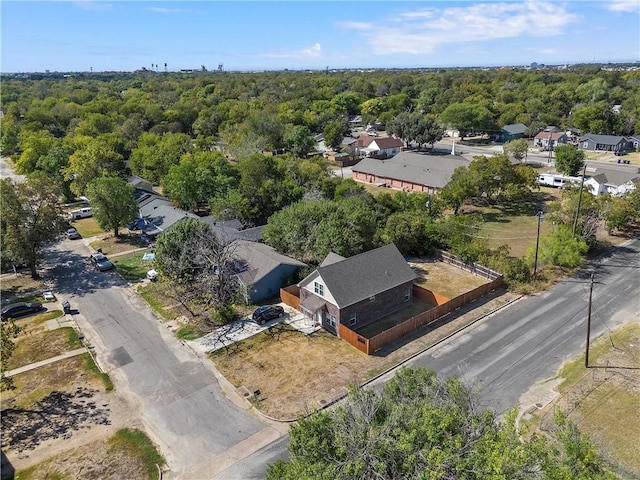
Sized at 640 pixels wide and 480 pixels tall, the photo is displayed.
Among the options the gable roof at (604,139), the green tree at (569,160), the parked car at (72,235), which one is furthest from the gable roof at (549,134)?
the parked car at (72,235)

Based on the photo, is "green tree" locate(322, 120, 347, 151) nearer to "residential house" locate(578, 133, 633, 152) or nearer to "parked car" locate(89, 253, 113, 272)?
"residential house" locate(578, 133, 633, 152)

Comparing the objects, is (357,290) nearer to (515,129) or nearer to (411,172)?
(411,172)

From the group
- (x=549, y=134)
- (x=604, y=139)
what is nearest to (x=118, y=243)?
(x=549, y=134)

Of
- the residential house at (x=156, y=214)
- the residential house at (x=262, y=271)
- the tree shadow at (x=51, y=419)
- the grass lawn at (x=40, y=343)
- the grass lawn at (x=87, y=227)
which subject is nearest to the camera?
the tree shadow at (x=51, y=419)

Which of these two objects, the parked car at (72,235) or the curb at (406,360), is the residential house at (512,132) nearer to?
the curb at (406,360)

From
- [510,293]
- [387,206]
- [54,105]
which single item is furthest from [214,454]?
[54,105]

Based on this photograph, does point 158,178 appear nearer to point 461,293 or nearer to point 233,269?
point 233,269
